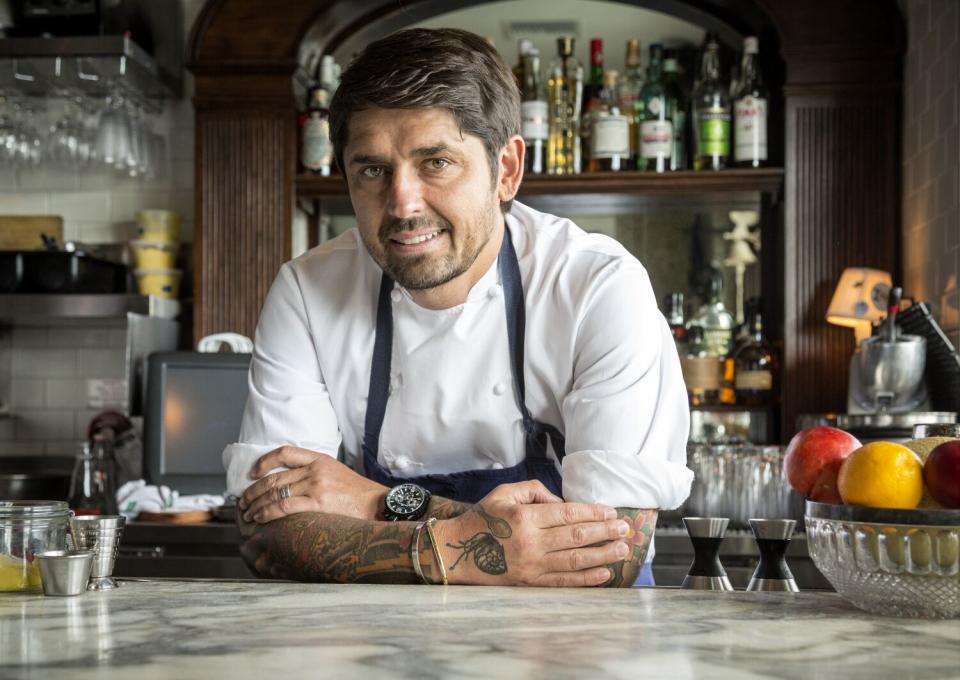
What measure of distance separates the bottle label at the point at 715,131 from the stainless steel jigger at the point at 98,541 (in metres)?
2.70

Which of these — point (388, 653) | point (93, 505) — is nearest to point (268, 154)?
point (93, 505)

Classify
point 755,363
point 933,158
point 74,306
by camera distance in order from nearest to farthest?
1. point 933,158
2. point 74,306
3. point 755,363

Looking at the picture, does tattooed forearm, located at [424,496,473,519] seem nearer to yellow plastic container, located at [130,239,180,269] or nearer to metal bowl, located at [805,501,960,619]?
metal bowl, located at [805,501,960,619]

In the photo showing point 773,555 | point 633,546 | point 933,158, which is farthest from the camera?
point 933,158

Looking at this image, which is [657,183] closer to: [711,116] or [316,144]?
[711,116]

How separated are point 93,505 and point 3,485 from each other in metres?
0.34

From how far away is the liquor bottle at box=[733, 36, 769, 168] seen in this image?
11.6 ft

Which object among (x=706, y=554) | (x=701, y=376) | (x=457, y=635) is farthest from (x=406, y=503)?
(x=701, y=376)

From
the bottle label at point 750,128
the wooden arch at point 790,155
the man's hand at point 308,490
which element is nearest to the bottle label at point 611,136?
A: the bottle label at point 750,128

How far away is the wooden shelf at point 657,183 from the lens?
358cm

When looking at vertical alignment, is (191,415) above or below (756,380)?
below

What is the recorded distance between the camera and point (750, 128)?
3555mm

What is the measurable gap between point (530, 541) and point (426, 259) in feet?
1.52

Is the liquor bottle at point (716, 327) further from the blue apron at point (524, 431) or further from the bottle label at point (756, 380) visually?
the blue apron at point (524, 431)
